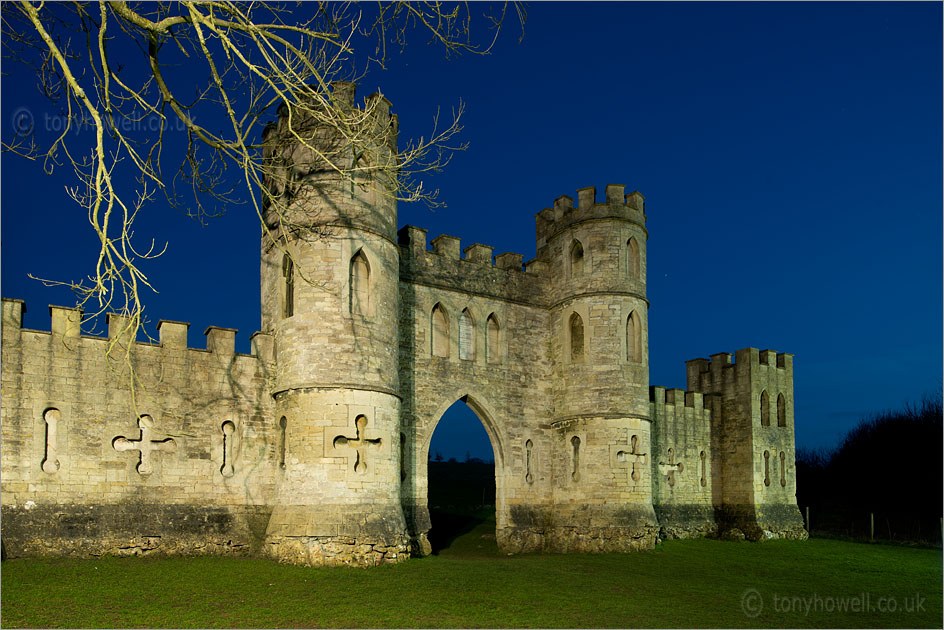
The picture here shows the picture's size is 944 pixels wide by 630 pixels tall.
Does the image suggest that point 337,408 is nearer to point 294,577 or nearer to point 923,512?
point 294,577

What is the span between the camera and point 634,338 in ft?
77.0

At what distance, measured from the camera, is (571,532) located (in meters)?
22.1

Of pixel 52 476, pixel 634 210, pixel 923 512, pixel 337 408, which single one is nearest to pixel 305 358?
pixel 337 408

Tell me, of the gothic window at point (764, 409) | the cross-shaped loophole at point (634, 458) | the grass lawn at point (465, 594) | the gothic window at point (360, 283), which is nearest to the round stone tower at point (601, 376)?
the cross-shaped loophole at point (634, 458)

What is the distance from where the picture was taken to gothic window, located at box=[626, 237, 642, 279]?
77.9 feet

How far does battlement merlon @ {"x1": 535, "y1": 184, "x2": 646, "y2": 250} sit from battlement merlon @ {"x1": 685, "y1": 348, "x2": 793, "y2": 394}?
24.0ft

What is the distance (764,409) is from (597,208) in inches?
416

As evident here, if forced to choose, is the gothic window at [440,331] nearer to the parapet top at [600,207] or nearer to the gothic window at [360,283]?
the gothic window at [360,283]

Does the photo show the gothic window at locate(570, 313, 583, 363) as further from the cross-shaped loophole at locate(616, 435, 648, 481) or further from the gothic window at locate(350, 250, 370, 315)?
the gothic window at locate(350, 250, 370, 315)

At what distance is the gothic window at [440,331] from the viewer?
71.5 ft

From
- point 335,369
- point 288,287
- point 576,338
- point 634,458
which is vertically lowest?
point 634,458

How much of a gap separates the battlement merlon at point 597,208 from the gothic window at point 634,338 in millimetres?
2975

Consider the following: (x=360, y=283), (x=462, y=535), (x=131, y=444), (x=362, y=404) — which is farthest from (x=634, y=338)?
(x=131, y=444)

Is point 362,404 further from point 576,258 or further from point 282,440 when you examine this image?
point 576,258
